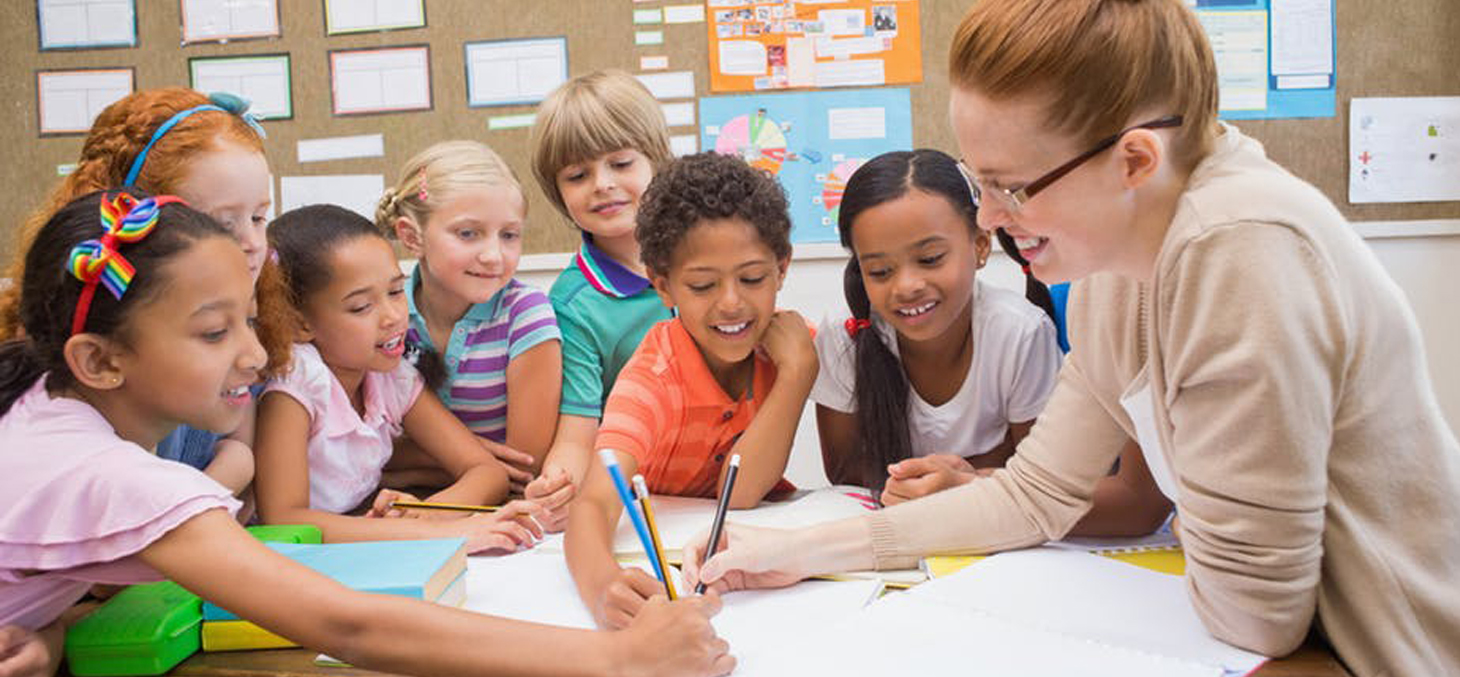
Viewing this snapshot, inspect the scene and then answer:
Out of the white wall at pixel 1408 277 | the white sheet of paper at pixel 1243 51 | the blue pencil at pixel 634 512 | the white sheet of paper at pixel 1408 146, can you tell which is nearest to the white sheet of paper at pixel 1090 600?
the blue pencil at pixel 634 512

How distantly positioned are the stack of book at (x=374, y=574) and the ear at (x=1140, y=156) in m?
0.69

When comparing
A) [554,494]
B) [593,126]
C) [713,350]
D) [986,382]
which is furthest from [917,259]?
[593,126]

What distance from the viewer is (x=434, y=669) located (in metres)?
0.80

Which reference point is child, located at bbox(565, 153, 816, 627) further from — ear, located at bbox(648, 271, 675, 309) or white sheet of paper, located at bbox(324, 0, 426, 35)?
white sheet of paper, located at bbox(324, 0, 426, 35)

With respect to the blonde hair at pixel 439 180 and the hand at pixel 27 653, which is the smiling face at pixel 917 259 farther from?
the hand at pixel 27 653

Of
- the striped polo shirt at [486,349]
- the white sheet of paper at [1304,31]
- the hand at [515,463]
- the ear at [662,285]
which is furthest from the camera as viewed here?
the white sheet of paper at [1304,31]

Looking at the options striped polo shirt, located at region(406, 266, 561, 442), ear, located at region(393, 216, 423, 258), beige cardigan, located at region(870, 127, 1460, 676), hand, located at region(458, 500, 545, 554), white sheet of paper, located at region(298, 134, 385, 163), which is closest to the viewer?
beige cardigan, located at region(870, 127, 1460, 676)

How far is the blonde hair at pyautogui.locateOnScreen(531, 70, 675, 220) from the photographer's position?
188 centimetres

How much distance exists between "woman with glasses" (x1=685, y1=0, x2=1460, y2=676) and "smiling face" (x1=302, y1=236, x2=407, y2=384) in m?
0.98

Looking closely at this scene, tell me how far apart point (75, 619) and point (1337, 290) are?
1.09m

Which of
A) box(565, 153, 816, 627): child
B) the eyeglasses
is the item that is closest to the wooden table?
the eyeglasses

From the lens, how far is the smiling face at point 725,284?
141 centimetres

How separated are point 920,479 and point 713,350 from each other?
1.25ft

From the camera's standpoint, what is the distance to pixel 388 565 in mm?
936
